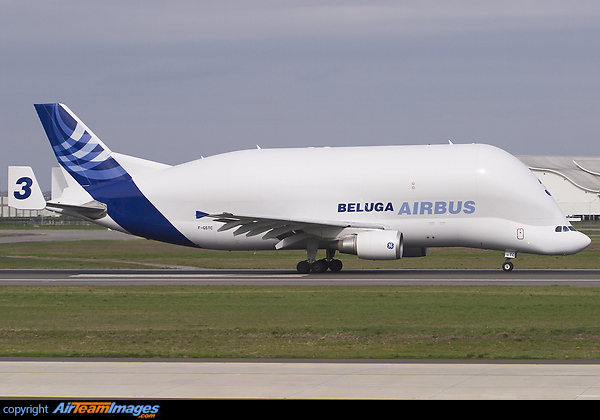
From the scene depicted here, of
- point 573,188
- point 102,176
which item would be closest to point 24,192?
point 102,176

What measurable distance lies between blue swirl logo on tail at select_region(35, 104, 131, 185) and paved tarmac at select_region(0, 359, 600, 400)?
2824 cm

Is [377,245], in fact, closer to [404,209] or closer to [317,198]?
[404,209]

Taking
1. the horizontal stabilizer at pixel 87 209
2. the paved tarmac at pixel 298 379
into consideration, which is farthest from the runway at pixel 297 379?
the horizontal stabilizer at pixel 87 209

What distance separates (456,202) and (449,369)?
23477 millimetres

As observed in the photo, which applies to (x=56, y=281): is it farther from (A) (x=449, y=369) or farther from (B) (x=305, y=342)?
(A) (x=449, y=369)

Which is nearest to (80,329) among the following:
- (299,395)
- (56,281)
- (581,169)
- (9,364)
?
(9,364)

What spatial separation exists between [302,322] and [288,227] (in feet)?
53.6

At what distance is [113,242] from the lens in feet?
185

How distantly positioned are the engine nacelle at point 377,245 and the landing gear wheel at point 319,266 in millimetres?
2634

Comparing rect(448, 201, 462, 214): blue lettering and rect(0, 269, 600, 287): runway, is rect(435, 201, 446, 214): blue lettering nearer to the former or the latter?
rect(448, 201, 462, 214): blue lettering

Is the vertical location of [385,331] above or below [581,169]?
below

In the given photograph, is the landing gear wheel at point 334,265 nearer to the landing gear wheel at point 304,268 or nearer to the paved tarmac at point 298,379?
the landing gear wheel at point 304,268

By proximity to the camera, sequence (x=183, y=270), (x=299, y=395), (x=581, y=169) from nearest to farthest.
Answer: (x=299, y=395) → (x=183, y=270) → (x=581, y=169)

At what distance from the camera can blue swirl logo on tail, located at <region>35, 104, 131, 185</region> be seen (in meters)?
42.3
